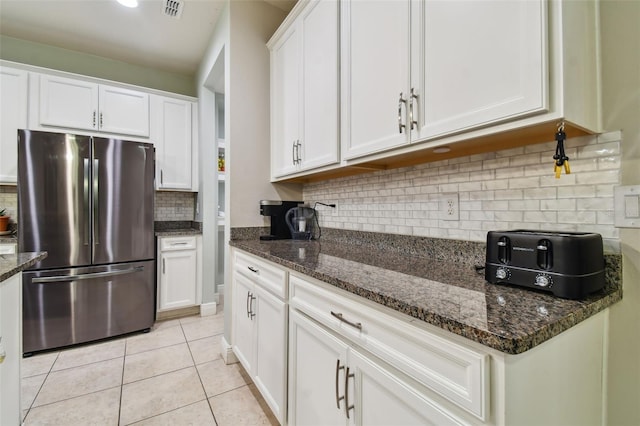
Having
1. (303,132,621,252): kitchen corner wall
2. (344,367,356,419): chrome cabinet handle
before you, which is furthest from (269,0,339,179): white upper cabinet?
(344,367,356,419): chrome cabinet handle

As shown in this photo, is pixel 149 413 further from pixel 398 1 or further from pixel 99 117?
pixel 99 117

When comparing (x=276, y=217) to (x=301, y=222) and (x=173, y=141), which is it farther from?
(x=173, y=141)

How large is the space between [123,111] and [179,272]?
1.73 meters

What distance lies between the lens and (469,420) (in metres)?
0.61

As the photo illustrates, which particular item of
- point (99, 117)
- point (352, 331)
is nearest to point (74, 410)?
point (352, 331)

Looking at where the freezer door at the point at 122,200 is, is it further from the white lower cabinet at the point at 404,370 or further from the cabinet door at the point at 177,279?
the white lower cabinet at the point at 404,370

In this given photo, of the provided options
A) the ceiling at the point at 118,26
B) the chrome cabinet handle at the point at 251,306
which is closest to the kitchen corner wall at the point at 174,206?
the ceiling at the point at 118,26

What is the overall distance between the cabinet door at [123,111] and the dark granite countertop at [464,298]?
265cm

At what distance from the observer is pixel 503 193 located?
113cm

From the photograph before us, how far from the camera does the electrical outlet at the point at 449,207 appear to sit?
1299 millimetres

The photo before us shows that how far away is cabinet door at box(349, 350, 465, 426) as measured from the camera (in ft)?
2.25

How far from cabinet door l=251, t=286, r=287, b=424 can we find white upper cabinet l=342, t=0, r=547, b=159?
87 centimetres

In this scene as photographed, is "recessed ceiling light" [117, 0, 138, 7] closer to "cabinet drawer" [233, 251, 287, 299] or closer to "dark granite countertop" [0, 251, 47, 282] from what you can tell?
"dark granite countertop" [0, 251, 47, 282]

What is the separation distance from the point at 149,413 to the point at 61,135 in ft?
7.13
